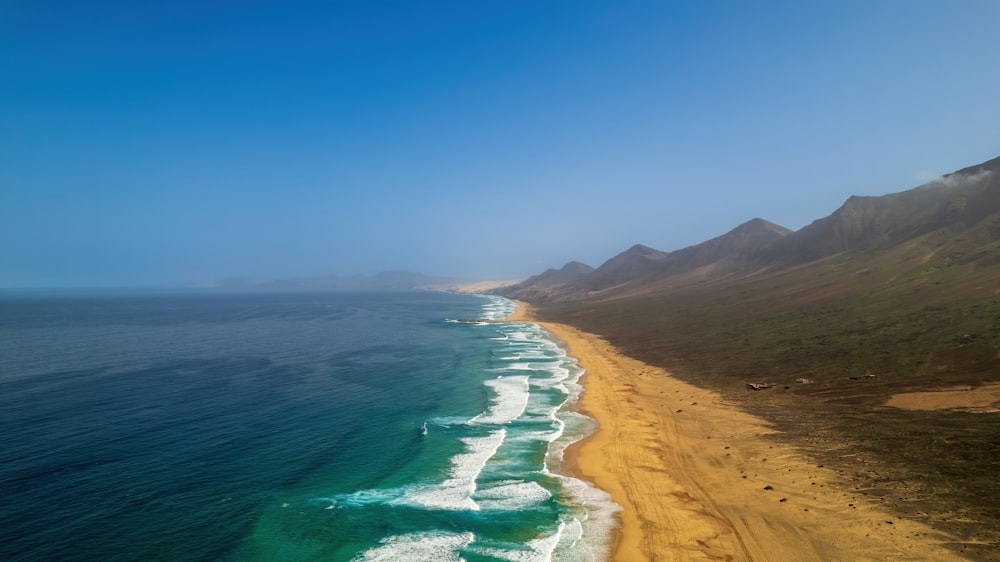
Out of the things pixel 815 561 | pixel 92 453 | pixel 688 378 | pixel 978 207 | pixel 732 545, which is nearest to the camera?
pixel 815 561

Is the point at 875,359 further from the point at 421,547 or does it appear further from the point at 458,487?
the point at 421,547

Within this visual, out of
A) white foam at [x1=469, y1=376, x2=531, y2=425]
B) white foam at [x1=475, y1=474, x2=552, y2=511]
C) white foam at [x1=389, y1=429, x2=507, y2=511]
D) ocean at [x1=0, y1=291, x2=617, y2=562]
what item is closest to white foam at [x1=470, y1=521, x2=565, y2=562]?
ocean at [x1=0, y1=291, x2=617, y2=562]

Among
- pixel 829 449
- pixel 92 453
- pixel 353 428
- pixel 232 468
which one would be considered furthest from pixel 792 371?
pixel 92 453

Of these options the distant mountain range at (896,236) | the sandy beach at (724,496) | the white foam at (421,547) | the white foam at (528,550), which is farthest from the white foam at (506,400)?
the distant mountain range at (896,236)

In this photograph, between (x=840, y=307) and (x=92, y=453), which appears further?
(x=840, y=307)

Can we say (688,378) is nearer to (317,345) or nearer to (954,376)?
(954,376)

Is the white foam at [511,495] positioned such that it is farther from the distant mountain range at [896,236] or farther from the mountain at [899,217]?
the mountain at [899,217]
